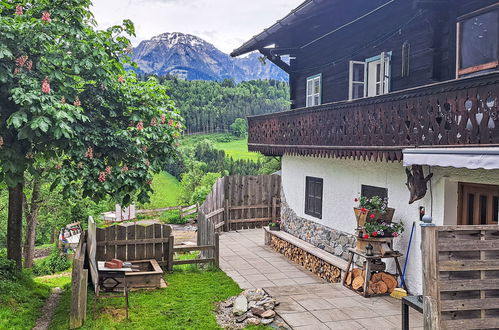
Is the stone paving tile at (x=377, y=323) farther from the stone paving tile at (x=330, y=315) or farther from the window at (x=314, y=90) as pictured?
the window at (x=314, y=90)

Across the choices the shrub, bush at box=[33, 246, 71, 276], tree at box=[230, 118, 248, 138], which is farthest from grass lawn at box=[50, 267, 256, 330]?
tree at box=[230, 118, 248, 138]

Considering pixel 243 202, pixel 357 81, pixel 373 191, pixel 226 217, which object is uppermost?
pixel 357 81

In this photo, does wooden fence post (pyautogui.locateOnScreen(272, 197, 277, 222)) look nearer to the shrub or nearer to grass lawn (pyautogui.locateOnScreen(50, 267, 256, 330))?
grass lawn (pyautogui.locateOnScreen(50, 267, 256, 330))

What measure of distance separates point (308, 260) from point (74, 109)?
24.4ft

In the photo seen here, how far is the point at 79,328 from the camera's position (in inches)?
293

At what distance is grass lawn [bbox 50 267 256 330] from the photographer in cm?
779

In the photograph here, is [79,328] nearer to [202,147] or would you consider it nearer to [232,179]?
[232,179]

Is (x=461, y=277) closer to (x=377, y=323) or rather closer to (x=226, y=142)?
(x=377, y=323)

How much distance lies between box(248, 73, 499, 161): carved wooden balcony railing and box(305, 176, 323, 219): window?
1.42 m

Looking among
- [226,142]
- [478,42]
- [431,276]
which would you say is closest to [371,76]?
[478,42]

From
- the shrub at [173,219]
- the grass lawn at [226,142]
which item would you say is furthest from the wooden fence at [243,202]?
the grass lawn at [226,142]

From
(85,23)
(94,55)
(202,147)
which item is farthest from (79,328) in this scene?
(202,147)

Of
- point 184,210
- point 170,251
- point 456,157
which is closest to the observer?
point 456,157

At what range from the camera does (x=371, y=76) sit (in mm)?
11953
